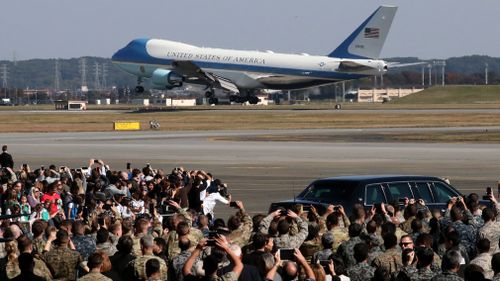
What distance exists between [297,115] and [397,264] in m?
78.6

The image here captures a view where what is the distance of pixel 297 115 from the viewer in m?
92.3

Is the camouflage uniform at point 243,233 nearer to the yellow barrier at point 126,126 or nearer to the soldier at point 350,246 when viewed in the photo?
the soldier at point 350,246

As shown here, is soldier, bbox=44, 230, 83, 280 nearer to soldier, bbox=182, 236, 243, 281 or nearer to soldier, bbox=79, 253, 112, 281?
soldier, bbox=79, 253, 112, 281

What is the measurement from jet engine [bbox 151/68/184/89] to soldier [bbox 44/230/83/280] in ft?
284

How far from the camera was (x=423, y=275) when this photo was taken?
502 inches

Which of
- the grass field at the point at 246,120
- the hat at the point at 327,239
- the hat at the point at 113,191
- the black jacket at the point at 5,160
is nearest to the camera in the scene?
the hat at the point at 327,239

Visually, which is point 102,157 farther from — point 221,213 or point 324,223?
point 324,223

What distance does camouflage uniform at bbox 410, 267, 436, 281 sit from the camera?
12.7 metres

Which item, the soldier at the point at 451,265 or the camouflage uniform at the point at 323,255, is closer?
the soldier at the point at 451,265

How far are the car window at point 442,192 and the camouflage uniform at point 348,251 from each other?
27.2 feet

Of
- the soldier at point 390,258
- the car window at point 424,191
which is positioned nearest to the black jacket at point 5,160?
the car window at point 424,191

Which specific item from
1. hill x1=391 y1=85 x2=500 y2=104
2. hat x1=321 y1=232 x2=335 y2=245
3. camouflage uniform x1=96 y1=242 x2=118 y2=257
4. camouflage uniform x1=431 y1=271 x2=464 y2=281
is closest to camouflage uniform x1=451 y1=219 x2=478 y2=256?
hat x1=321 y1=232 x2=335 y2=245

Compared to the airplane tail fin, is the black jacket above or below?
below

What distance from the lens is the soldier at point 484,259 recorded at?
13828mm
